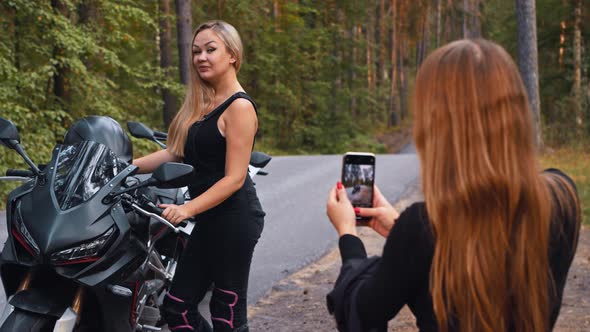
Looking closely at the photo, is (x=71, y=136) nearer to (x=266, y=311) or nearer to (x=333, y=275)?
(x=266, y=311)

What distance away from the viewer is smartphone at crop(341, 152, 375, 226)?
2408mm

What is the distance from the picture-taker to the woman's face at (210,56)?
3850 mm

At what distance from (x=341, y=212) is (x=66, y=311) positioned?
177 centimetres

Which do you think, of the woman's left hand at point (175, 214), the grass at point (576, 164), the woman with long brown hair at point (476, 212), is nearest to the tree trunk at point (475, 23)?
the grass at point (576, 164)

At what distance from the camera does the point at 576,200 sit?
2.08m

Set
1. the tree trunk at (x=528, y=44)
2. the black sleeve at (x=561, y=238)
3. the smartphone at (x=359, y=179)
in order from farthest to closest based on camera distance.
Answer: the tree trunk at (x=528, y=44)
the smartphone at (x=359, y=179)
the black sleeve at (x=561, y=238)

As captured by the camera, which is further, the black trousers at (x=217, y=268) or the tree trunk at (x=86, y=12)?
the tree trunk at (x=86, y=12)

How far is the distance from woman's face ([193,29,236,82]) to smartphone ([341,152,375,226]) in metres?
1.53

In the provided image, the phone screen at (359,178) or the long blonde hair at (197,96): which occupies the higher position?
the long blonde hair at (197,96)

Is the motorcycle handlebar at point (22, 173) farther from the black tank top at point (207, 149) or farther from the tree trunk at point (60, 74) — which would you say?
the tree trunk at point (60, 74)

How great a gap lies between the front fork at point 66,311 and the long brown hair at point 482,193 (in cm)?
209

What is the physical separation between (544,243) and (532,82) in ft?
55.1

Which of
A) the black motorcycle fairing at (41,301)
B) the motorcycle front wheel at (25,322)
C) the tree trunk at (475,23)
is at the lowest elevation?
the motorcycle front wheel at (25,322)

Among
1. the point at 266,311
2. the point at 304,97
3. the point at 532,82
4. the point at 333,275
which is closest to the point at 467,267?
the point at 266,311
